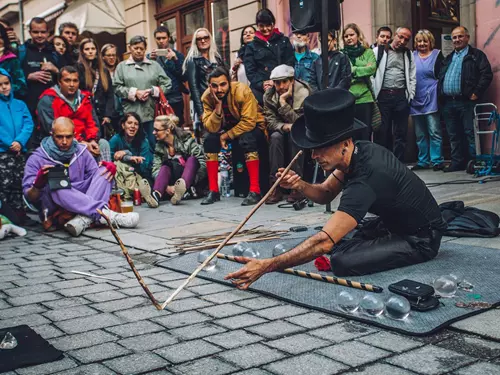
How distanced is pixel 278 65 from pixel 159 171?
2160 millimetres

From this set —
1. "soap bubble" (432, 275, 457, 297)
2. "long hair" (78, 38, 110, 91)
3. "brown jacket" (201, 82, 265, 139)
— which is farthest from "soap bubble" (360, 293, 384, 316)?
"long hair" (78, 38, 110, 91)

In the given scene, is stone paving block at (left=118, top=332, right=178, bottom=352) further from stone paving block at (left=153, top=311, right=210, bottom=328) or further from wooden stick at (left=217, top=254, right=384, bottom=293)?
wooden stick at (left=217, top=254, right=384, bottom=293)

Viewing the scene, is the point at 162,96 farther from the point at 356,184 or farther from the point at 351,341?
the point at 351,341

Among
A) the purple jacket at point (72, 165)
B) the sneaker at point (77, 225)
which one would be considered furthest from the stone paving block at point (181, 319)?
the purple jacket at point (72, 165)

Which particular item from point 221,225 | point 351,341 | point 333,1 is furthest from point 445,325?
point 333,1

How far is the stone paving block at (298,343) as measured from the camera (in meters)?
2.96

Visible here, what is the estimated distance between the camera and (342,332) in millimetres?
3180

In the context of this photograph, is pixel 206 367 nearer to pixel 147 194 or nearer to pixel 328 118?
pixel 328 118

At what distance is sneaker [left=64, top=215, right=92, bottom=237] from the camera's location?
6.60 metres

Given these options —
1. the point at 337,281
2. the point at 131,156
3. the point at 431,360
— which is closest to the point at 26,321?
the point at 337,281

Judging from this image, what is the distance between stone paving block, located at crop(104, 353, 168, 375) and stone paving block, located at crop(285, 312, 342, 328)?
79cm

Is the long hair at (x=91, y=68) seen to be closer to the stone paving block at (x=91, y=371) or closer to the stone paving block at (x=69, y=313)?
the stone paving block at (x=69, y=313)

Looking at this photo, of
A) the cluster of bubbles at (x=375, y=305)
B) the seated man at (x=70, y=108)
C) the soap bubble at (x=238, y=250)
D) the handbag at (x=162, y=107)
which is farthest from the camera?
the handbag at (x=162, y=107)

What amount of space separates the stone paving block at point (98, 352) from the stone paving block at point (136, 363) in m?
0.07
